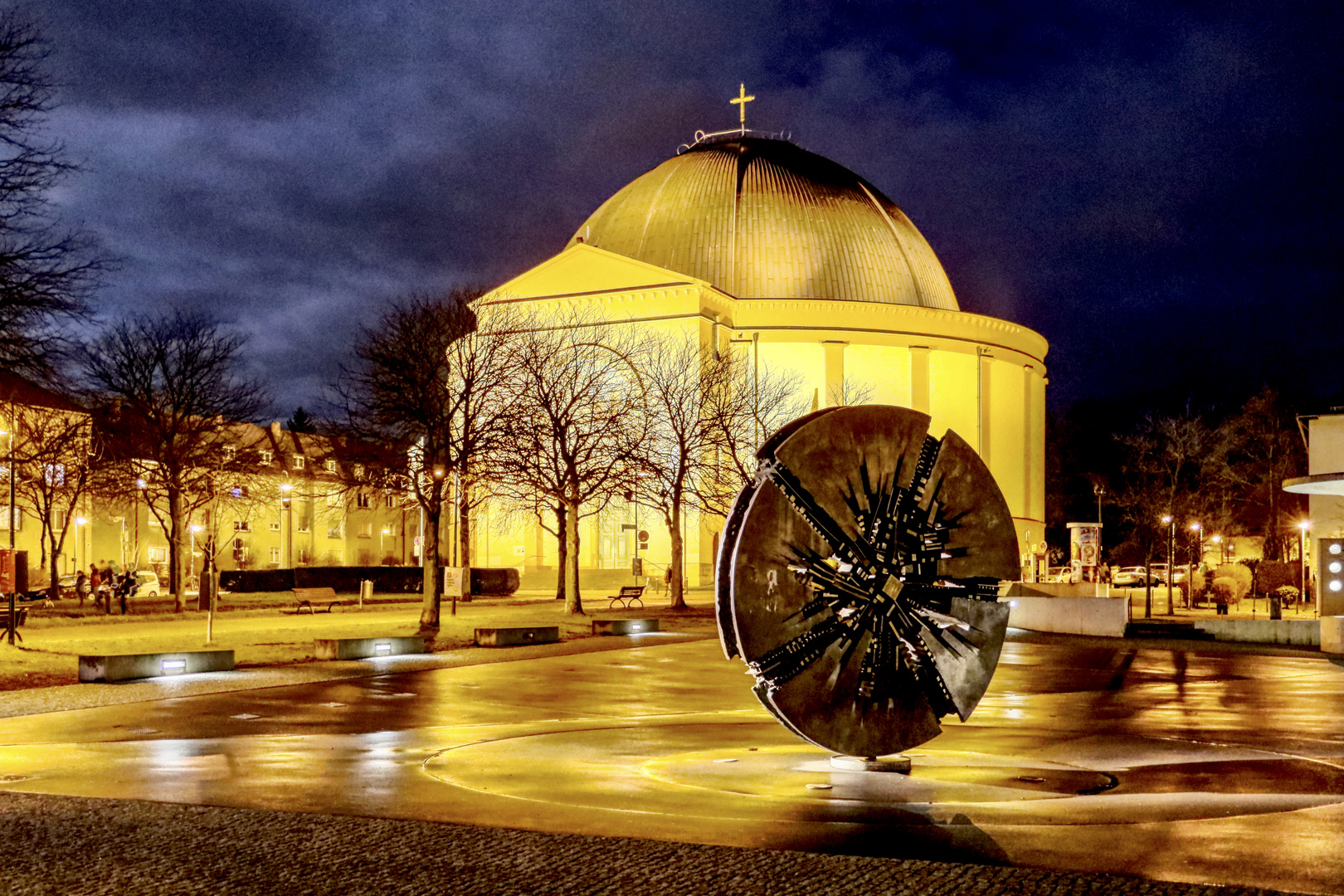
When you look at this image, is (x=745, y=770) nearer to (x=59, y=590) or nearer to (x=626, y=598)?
(x=626, y=598)

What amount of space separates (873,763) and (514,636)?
1863 cm

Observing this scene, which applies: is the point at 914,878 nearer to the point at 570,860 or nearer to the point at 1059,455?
the point at 570,860

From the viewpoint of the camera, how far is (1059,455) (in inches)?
4267

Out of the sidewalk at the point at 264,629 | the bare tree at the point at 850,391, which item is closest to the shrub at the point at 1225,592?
the sidewalk at the point at 264,629

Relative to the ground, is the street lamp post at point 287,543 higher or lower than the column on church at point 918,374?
lower

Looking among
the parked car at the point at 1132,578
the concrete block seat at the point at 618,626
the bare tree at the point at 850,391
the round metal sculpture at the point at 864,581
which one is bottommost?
Answer: the parked car at the point at 1132,578

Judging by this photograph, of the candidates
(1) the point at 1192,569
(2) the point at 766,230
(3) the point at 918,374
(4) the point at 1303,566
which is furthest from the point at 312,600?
(3) the point at 918,374

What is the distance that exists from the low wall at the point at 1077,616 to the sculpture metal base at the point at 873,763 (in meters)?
24.3

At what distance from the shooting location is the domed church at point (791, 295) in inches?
2773

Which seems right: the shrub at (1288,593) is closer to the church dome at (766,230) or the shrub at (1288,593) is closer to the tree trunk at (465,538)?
the church dome at (766,230)

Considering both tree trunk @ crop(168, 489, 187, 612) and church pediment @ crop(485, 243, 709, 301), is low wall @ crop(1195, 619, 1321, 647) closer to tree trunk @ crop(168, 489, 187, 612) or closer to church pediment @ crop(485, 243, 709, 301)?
tree trunk @ crop(168, 489, 187, 612)

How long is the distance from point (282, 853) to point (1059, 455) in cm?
10617

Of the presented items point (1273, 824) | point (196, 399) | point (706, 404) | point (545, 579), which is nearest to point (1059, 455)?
point (545, 579)

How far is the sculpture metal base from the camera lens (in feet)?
36.3
